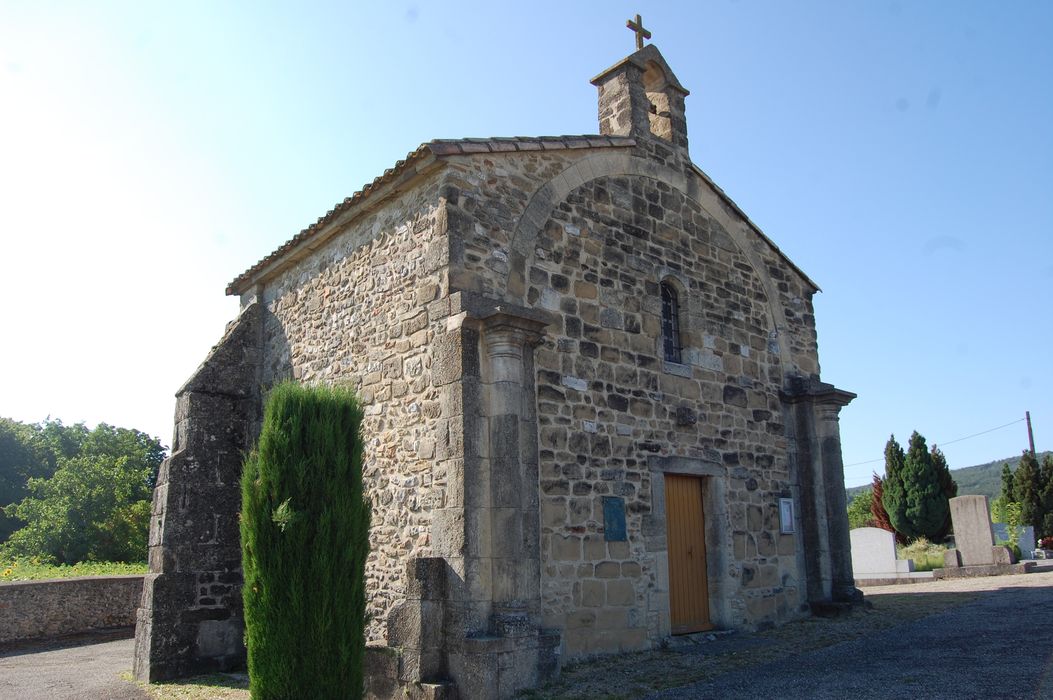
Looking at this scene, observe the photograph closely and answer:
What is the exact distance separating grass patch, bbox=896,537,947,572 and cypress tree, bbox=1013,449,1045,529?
626 centimetres

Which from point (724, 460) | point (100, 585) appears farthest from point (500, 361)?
point (100, 585)

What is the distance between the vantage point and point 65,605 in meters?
12.5

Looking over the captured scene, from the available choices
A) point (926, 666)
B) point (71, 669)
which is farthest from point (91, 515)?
point (926, 666)

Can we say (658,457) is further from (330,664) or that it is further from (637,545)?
(330,664)

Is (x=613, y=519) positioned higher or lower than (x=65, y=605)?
higher

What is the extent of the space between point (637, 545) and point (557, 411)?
188 cm

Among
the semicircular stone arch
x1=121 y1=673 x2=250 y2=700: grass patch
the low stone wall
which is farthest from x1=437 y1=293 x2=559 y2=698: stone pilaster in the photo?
the low stone wall

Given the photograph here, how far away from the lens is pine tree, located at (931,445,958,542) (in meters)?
25.9

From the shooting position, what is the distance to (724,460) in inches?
414

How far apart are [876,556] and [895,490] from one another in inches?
357

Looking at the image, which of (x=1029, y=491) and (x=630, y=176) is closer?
(x=630, y=176)

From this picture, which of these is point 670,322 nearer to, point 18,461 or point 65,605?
point 65,605

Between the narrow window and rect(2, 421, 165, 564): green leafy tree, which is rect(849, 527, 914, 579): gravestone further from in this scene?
rect(2, 421, 165, 564): green leafy tree

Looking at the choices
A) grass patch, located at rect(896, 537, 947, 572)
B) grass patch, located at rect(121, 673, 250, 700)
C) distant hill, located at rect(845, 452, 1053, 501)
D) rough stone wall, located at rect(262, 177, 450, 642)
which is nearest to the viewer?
rough stone wall, located at rect(262, 177, 450, 642)
